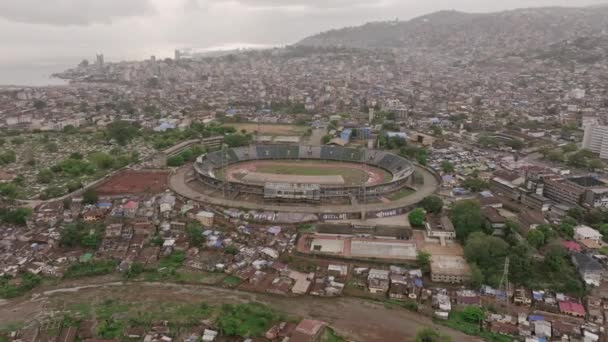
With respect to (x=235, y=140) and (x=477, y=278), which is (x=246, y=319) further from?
(x=235, y=140)

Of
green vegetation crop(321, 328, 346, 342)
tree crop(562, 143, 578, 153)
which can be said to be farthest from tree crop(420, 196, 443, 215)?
tree crop(562, 143, 578, 153)

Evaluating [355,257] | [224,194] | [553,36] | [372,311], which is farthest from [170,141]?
[553,36]

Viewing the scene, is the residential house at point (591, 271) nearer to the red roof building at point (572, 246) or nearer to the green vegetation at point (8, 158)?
the red roof building at point (572, 246)

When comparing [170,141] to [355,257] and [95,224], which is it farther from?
[355,257]

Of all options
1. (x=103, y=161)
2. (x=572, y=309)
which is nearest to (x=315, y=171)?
(x=103, y=161)

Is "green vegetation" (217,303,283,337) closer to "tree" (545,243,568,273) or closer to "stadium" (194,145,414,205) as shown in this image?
"stadium" (194,145,414,205)

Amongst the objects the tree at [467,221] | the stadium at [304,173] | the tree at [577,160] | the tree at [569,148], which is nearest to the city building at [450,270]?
the tree at [467,221]
